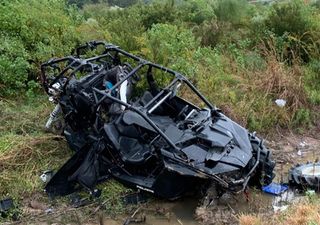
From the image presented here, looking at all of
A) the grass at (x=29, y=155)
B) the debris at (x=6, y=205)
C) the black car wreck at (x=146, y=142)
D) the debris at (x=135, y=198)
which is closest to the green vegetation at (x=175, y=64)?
the grass at (x=29, y=155)

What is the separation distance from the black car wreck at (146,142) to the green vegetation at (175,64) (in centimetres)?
51

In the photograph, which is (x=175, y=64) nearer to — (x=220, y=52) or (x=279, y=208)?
(x=220, y=52)

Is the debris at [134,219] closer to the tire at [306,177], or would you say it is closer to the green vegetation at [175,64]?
the green vegetation at [175,64]

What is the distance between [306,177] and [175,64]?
12.8 ft

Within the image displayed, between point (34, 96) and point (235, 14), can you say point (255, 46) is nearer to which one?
point (235, 14)

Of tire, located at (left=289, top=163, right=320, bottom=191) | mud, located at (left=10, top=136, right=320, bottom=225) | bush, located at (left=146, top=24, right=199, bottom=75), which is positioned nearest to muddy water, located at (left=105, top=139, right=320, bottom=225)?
mud, located at (left=10, top=136, right=320, bottom=225)

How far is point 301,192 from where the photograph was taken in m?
7.51

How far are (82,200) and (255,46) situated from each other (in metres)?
6.94

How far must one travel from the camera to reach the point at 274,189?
757 cm

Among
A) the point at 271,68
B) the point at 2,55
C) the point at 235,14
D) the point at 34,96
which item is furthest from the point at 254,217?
the point at 235,14

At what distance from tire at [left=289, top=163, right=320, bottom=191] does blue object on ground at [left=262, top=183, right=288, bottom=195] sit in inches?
5.9

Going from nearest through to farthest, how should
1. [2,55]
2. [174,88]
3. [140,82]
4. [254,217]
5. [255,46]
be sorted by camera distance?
[254,217] → [174,88] → [140,82] → [2,55] → [255,46]

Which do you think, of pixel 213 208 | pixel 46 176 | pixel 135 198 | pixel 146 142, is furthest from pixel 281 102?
pixel 46 176

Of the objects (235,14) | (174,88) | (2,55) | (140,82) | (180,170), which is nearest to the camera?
(180,170)
